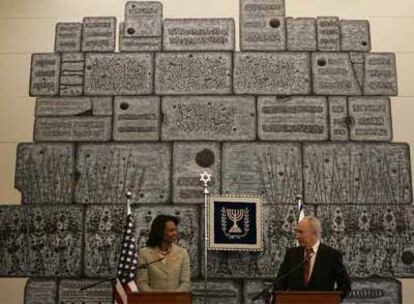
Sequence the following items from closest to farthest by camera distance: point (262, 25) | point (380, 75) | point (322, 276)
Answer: point (322, 276) < point (380, 75) < point (262, 25)

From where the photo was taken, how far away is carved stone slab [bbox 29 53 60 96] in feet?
31.4

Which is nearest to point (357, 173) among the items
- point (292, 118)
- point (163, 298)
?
point (292, 118)

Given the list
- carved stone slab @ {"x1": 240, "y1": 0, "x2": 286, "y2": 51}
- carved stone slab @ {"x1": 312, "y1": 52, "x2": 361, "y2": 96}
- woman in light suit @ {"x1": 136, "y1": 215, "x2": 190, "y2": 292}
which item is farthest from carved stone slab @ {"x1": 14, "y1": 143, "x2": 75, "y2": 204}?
carved stone slab @ {"x1": 312, "y1": 52, "x2": 361, "y2": 96}

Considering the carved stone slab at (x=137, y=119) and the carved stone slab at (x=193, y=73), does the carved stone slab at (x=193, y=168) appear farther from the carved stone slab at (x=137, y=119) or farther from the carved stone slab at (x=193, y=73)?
the carved stone slab at (x=193, y=73)

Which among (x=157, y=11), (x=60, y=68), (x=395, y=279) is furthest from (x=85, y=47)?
(x=395, y=279)

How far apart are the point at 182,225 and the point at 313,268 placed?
8.68ft

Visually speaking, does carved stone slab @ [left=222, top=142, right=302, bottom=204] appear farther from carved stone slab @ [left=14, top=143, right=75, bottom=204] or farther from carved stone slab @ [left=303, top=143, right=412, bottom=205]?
carved stone slab @ [left=14, top=143, right=75, bottom=204]

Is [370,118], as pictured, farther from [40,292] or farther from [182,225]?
[40,292]

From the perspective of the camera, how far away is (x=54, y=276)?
28.9 ft

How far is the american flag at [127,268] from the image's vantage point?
6941 millimetres

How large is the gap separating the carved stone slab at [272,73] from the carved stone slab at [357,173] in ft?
2.85

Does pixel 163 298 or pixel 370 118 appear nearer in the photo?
pixel 163 298

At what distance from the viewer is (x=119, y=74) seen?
9.57 m

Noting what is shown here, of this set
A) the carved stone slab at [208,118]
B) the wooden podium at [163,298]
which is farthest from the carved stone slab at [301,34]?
the wooden podium at [163,298]
